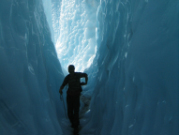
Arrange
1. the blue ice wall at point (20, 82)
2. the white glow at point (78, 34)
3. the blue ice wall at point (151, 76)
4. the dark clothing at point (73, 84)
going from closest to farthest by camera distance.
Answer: the blue ice wall at point (151, 76) < the blue ice wall at point (20, 82) < the dark clothing at point (73, 84) < the white glow at point (78, 34)

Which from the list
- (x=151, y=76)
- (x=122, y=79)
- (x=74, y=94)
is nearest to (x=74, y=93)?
(x=74, y=94)

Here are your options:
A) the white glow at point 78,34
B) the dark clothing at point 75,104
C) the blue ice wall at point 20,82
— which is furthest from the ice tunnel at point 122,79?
the white glow at point 78,34

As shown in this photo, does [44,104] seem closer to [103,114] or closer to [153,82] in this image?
[103,114]

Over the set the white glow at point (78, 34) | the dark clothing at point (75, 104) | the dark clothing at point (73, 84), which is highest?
the white glow at point (78, 34)

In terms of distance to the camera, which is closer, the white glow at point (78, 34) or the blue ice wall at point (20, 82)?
the blue ice wall at point (20, 82)

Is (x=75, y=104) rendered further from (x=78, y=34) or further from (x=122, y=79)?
(x=78, y=34)

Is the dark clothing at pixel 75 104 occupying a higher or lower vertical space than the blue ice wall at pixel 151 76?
lower

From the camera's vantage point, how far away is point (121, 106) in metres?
2.53

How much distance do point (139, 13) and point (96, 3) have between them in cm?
723

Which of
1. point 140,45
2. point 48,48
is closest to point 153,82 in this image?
point 140,45

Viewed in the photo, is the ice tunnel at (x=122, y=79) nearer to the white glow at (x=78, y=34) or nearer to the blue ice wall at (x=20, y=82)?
the blue ice wall at (x=20, y=82)

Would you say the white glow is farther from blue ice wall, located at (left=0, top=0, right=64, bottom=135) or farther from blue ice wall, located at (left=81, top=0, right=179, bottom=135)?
blue ice wall, located at (left=81, top=0, right=179, bottom=135)

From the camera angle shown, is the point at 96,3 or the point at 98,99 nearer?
the point at 98,99

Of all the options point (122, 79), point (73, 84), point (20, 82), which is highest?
point (20, 82)
